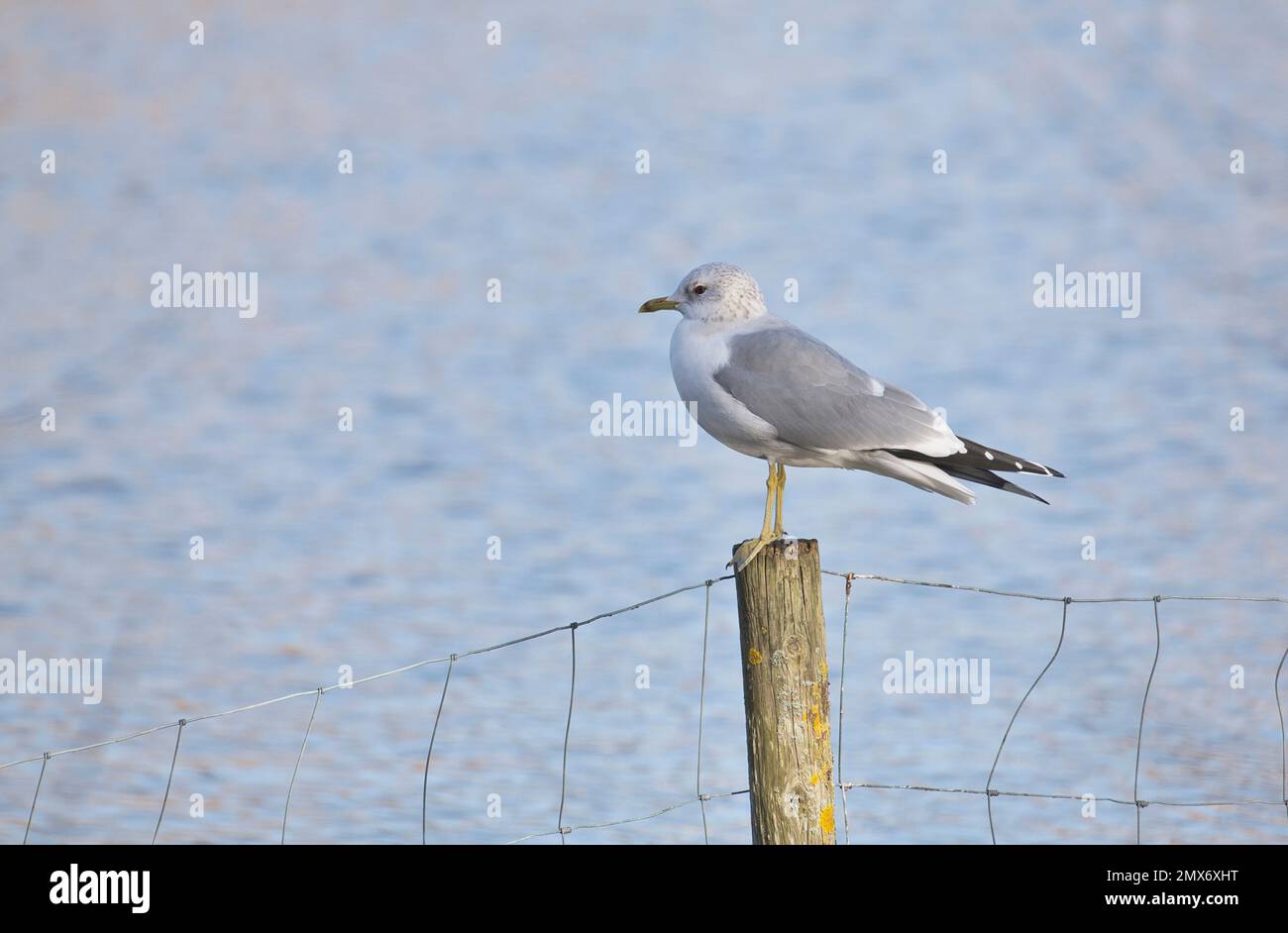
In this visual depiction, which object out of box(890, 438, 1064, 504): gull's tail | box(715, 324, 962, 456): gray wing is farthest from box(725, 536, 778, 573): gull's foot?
box(890, 438, 1064, 504): gull's tail

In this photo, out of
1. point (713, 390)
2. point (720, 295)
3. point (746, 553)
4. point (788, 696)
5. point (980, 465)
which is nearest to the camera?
point (788, 696)

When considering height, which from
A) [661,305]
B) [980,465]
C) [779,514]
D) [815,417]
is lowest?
[779,514]

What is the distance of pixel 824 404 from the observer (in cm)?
441

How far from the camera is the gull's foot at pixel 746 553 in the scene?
147 inches

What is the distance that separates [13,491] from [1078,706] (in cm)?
757

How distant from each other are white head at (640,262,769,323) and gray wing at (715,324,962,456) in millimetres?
238

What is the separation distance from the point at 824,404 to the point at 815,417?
5 cm

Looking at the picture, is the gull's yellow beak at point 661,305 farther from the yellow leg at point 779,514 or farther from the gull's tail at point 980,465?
the gull's tail at point 980,465

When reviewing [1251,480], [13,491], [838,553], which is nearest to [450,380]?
[13,491]

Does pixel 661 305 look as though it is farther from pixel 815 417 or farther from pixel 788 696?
pixel 788 696

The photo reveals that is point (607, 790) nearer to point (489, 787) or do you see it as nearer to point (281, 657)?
point (489, 787)

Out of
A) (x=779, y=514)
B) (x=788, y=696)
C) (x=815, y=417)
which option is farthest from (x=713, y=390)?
Answer: (x=788, y=696)

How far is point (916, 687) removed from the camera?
8555 mm

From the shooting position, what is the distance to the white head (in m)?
4.70
